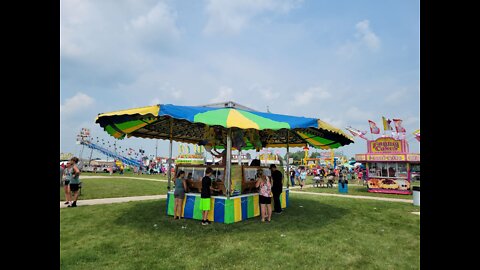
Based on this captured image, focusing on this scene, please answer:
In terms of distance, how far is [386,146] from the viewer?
18.8m

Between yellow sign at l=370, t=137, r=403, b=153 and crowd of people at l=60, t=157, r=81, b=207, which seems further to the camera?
yellow sign at l=370, t=137, r=403, b=153

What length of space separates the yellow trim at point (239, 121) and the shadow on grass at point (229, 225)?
2.84m

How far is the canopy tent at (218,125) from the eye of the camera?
7.11m

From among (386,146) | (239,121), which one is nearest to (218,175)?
(239,121)

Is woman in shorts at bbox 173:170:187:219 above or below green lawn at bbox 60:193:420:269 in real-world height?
above

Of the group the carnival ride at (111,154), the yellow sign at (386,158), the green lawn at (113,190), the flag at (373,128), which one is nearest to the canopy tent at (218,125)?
the green lawn at (113,190)

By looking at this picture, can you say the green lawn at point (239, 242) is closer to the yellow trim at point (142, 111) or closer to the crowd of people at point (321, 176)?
the yellow trim at point (142, 111)

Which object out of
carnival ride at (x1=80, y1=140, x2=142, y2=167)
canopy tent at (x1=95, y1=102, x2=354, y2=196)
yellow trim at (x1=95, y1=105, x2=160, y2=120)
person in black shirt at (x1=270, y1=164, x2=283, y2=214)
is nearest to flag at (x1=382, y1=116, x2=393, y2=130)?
canopy tent at (x1=95, y1=102, x2=354, y2=196)

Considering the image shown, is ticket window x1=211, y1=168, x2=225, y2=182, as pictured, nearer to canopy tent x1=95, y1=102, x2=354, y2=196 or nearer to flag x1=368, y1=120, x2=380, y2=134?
canopy tent x1=95, y1=102, x2=354, y2=196

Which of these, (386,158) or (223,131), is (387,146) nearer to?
(386,158)

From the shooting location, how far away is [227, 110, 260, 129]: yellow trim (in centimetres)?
704
